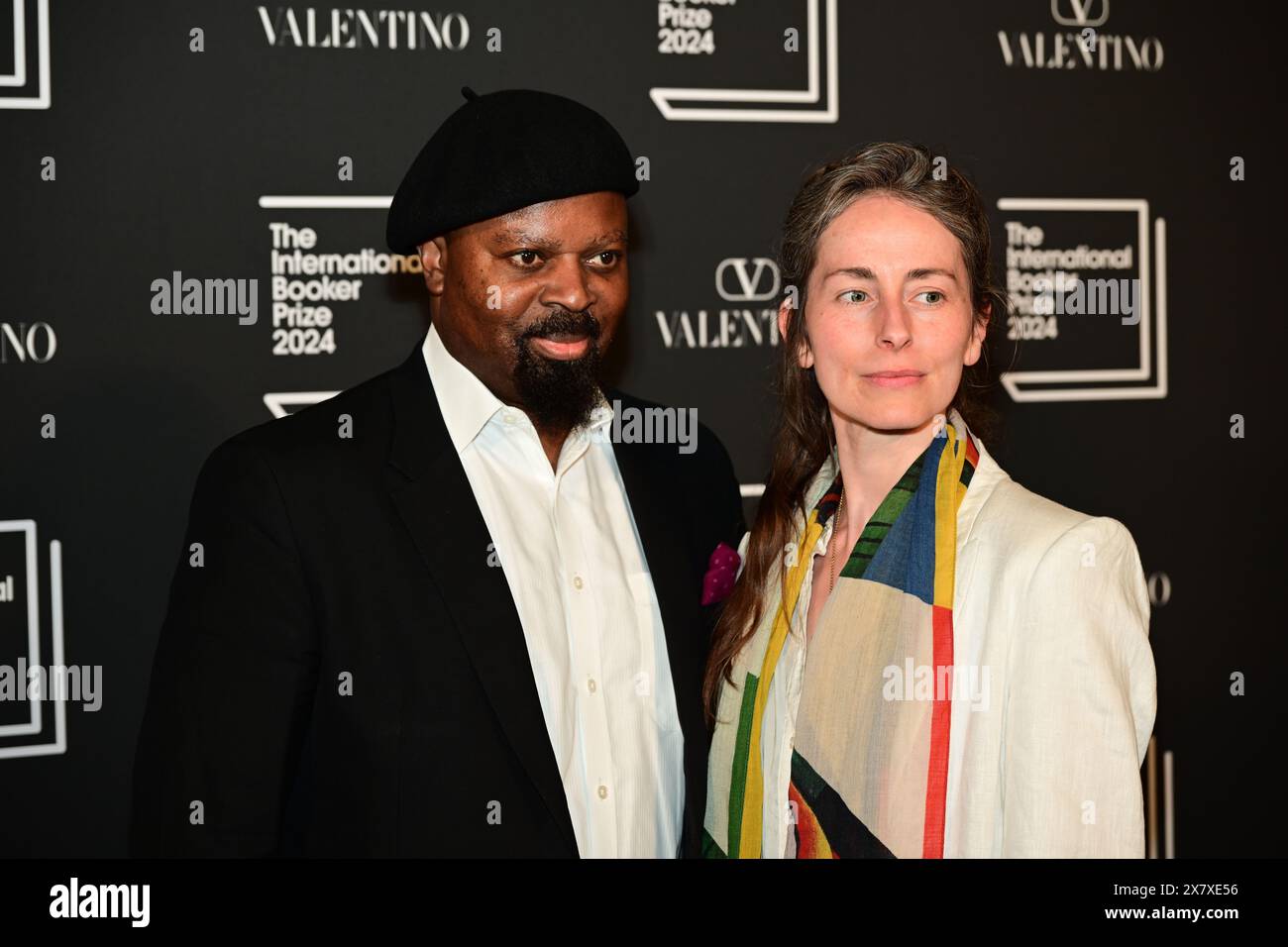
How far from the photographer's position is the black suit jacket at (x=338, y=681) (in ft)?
5.88

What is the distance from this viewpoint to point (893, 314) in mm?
1748

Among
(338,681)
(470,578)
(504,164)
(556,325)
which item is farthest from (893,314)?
(338,681)

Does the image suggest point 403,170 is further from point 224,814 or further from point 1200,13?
point 1200,13

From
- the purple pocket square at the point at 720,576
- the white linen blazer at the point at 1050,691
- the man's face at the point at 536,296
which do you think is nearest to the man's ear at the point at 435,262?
the man's face at the point at 536,296

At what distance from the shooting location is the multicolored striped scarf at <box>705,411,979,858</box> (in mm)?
1665

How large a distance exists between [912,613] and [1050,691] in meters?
0.22

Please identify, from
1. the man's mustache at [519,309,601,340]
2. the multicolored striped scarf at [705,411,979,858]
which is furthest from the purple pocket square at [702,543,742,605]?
the man's mustache at [519,309,601,340]

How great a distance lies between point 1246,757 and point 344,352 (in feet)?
8.01

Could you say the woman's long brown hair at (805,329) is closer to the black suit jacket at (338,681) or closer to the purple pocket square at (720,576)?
the purple pocket square at (720,576)

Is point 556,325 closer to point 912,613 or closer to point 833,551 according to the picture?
point 833,551

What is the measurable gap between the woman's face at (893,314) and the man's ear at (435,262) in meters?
0.63

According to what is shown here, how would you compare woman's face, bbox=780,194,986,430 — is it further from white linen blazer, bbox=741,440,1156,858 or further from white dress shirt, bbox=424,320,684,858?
white dress shirt, bbox=424,320,684,858

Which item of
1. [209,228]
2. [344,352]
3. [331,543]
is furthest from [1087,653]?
[209,228]

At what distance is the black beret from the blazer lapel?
307 mm
